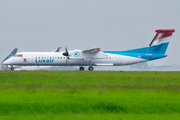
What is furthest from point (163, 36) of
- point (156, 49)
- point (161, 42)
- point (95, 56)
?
point (95, 56)

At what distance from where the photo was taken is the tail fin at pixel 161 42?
36.5 m

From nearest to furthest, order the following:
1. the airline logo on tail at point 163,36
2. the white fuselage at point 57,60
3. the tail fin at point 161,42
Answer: the white fuselage at point 57,60, the airline logo on tail at point 163,36, the tail fin at point 161,42

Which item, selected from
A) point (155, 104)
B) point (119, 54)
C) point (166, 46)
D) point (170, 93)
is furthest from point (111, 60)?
point (155, 104)

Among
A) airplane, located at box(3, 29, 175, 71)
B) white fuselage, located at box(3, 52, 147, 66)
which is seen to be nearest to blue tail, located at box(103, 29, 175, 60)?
airplane, located at box(3, 29, 175, 71)

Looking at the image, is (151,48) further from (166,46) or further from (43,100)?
(43,100)

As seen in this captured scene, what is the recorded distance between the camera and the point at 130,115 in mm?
11570

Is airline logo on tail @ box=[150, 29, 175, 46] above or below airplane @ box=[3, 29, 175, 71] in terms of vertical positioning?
above

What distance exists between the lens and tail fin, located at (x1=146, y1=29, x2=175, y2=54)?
120 ft

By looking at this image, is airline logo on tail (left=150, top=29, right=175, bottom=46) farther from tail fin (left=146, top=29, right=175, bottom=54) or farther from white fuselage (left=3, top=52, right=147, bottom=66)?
white fuselage (left=3, top=52, right=147, bottom=66)

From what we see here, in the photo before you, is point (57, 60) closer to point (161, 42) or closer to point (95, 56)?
point (95, 56)

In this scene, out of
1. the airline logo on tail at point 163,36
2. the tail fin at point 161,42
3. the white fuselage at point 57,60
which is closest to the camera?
the white fuselage at point 57,60

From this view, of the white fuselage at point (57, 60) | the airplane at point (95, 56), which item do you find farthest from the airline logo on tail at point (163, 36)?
the white fuselage at point (57, 60)

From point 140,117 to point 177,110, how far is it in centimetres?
251

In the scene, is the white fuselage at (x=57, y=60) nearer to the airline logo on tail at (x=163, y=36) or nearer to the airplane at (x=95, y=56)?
the airplane at (x=95, y=56)
